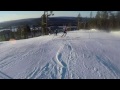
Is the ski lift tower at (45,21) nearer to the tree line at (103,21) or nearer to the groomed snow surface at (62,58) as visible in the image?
the groomed snow surface at (62,58)

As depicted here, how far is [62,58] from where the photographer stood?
4.40 m

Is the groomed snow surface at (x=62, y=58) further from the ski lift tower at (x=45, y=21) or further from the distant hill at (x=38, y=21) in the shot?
the distant hill at (x=38, y=21)

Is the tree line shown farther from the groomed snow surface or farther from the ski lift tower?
the ski lift tower

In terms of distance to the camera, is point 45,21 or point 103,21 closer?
point 45,21

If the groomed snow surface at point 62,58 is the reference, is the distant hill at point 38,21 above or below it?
above

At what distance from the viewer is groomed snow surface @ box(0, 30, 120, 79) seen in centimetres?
399

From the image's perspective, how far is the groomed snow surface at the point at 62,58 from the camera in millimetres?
3992

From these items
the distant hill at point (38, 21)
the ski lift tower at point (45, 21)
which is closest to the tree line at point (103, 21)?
the distant hill at point (38, 21)

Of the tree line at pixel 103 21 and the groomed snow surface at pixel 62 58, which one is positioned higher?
the tree line at pixel 103 21

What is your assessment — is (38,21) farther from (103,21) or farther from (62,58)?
(103,21)

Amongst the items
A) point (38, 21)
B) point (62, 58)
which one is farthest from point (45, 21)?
point (62, 58)

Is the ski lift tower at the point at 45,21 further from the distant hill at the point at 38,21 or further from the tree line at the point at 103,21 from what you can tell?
the tree line at the point at 103,21

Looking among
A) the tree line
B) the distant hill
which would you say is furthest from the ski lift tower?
the tree line
